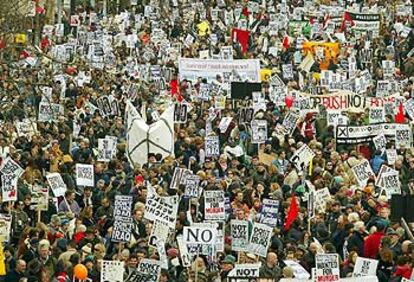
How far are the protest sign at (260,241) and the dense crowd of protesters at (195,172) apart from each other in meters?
0.11

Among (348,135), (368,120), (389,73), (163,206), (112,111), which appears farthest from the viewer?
(389,73)

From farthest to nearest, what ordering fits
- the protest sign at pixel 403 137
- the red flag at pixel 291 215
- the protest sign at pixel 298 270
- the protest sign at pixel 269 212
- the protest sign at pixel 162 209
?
the protest sign at pixel 403 137 < the red flag at pixel 291 215 < the protest sign at pixel 269 212 < the protest sign at pixel 162 209 < the protest sign at pixel 298 270

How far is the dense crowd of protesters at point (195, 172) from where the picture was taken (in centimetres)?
2072

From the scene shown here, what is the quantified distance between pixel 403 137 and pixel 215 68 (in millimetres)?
9416

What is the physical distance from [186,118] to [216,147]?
336cm

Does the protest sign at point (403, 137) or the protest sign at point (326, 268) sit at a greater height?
the protest sign at point (403, 137)

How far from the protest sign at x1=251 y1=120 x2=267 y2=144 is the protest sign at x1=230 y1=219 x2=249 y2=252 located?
777 cm

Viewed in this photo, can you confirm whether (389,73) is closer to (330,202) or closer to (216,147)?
(216,147)

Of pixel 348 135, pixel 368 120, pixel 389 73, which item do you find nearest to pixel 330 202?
pixel 348 135

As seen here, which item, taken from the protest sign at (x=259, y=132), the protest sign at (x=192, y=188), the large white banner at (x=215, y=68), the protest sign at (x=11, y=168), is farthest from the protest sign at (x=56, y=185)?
the large white banner at (x=215, y=68)

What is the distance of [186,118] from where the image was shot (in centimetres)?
3120

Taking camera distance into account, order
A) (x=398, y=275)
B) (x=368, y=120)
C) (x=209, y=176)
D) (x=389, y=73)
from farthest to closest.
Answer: (x=389, y=73) < (x=368, y=120) < (x=209, y=176) < (x=398, y=275)

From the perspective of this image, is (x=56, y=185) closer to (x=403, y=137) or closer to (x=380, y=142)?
(x=380, y=142)

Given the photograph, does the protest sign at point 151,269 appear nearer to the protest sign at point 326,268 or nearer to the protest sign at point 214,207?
the protest sign at point 326,268
